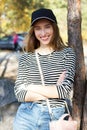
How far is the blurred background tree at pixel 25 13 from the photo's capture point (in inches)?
1050

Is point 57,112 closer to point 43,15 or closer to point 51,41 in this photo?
point 51,41

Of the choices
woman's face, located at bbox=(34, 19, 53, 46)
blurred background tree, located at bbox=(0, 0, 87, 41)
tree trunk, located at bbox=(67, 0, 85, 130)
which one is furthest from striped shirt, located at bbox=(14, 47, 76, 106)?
blurred background tree, located at bbox=(0, 0, 87, 41)

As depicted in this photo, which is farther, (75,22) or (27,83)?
(75,22)

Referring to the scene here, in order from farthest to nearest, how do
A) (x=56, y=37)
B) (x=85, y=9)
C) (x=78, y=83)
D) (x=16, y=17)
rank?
1. (x=16, y=17)
2. (x=85, y=9)
3. (x=78, y=83)
4. (x=56, y=37)

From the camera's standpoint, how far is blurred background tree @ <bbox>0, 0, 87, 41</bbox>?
26672 millimetres

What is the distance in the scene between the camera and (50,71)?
13.1 ft

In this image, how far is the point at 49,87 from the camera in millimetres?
3904

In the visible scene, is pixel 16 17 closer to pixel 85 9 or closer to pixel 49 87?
pixel 85 9

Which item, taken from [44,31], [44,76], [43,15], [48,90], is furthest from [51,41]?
[48,90]

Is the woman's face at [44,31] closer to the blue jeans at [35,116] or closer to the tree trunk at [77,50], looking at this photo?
the blue jeans at [35,116]

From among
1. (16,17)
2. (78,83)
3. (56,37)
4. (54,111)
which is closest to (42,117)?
(54,111)

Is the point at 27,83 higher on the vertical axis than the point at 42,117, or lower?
higher

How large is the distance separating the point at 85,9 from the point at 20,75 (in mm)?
25265

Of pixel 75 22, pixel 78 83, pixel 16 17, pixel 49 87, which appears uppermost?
pixel 75 22
